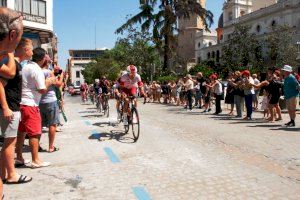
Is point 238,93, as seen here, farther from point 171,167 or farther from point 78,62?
point 78,62

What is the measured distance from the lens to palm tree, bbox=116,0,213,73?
111 ft

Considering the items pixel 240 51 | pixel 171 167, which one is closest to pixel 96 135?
pixel 171 167

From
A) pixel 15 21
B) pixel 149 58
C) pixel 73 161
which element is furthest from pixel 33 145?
pixel 149 58

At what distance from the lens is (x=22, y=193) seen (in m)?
5.18

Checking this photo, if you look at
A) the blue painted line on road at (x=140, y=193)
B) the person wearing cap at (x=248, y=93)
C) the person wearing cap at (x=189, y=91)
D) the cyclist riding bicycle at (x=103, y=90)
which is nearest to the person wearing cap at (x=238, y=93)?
the person wearing cap at (x=248, y=93)

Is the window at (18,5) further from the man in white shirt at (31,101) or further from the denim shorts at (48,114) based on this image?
the man in white shirt at (31,101)

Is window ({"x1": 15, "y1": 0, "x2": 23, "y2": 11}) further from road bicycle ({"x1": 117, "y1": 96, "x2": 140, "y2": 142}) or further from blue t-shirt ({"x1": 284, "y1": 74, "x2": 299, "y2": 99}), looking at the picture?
blue t-shirt ({"x1": 284, "y1": 74, "x2": 299, "y2": 99})

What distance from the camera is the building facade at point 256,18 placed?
187 ft

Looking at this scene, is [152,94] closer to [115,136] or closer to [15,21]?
[115,136]

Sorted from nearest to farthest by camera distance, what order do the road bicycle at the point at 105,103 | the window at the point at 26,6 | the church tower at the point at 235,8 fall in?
the road bicycle at the point at 105,103 < the window at the point at 26,6 < the church tower at the point at 235,8

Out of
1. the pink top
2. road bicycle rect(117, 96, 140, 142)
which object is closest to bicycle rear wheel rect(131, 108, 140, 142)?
road bicycle rect(117, 96, 140, 142)

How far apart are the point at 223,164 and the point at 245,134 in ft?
12.7

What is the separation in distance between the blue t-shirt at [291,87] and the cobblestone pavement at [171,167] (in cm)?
169

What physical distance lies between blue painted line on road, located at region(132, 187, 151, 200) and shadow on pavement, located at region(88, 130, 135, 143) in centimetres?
388
